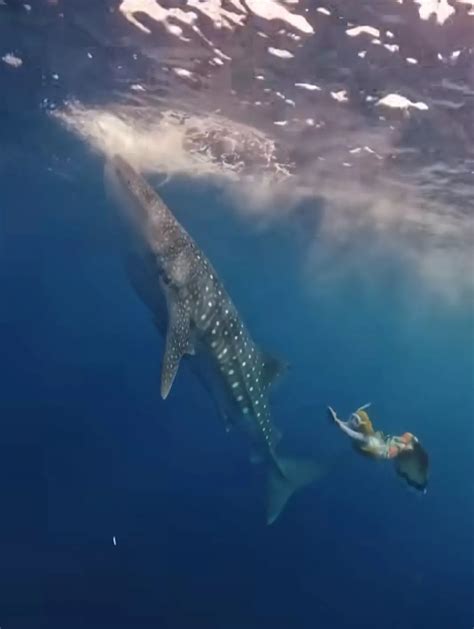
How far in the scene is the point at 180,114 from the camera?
1700 centimetres

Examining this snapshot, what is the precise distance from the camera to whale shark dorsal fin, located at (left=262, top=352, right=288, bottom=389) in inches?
398

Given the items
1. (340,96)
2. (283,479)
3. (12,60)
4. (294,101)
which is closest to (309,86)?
(340,96)

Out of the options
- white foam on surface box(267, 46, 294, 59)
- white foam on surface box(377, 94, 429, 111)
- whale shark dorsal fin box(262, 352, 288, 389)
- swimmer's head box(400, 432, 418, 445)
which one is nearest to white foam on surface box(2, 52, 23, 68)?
white foam on surface box(267, 46, 294, 59)

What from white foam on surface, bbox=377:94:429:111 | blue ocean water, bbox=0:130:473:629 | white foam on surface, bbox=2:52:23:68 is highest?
white foam on surface, bbox=377:94:429:111

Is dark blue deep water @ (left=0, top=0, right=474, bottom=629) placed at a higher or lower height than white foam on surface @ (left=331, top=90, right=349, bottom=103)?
lower

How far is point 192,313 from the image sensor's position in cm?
923

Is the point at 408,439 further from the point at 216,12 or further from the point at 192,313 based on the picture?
the point at 216,12

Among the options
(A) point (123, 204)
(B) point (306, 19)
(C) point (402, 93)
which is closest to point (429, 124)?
(C) point (402, 93)

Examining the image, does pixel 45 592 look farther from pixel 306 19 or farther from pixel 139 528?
pixel 306 19

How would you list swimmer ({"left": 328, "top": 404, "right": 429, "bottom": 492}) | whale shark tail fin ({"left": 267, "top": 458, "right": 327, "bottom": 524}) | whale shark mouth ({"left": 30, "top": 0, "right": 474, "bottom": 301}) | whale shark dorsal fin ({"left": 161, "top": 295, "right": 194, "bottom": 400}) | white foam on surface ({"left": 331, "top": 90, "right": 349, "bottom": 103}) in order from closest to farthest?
swimmer ({"left": 328, "top": 404, "right": 429, "bottom": 492}) → whale shark dorsal fin ({"left": 161, "top": 295, "right": 194, "bottom": 400}) → whale shark mouth ({"left": 30, "top": 0, "right": 474, "bottom": 301}) → whale shark tail fin ({"left": 267, "top": 458, "right": 327, "bottom": 524}) → white foam on surface ({"left": 331, "top": 90, "right": 349, "bottom": 103})

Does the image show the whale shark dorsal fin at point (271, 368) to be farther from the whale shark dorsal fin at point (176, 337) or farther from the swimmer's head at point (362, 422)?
the swimmer's head at point (362, 422)

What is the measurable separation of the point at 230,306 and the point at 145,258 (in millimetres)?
1456

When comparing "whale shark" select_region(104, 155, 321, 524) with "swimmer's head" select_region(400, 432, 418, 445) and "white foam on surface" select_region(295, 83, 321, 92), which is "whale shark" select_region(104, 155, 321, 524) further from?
"white foam on surface" select_region(295, 83, 321, 92)

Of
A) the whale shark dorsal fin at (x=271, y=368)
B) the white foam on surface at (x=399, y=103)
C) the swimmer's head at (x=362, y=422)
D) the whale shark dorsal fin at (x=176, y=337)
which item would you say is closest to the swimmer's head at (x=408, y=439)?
the swimmer's head at (x=362, y=422)
